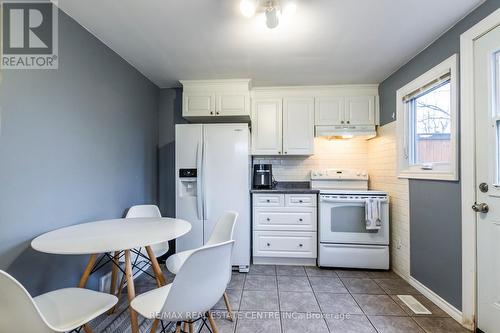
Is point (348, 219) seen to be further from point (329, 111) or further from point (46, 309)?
point (46, 309)

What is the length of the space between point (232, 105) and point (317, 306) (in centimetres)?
230

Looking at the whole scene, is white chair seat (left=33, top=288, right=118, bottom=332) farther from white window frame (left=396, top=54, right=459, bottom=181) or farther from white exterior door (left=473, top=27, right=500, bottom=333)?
white window frame (left=396, top=54, right=459, bottom=181)

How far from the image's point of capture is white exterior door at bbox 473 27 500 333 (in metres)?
1.57

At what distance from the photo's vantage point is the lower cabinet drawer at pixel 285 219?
298cm

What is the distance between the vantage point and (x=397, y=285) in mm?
2486

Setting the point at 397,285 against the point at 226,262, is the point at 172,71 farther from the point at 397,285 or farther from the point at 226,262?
the point at 397,285

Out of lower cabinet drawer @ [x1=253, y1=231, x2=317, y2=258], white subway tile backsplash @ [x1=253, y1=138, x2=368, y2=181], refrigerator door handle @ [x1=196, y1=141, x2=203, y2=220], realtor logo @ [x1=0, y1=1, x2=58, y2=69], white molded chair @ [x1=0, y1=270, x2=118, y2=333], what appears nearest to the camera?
white molded chair @ [x1=0, y1=270, x2=118, y2=333]

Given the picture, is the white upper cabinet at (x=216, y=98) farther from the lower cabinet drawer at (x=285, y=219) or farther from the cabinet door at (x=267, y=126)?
the lower cabinet drawer at (x=285, y=219)

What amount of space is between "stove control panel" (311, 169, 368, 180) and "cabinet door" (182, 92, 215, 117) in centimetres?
165

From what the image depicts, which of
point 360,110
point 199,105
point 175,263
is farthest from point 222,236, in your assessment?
point 360,110

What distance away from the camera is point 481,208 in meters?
1.65

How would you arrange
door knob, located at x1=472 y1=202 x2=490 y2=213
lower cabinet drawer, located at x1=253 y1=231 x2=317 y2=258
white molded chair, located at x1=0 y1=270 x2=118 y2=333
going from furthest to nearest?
1. lower cabinet drawer, located at x1=253 y1=231 x2=317 y2=258
2. door knob, located at x1=472 y1=202 x2=490 y2=213
3. white molded chair, located at x1=0 y1=270 x2=118 y2=333

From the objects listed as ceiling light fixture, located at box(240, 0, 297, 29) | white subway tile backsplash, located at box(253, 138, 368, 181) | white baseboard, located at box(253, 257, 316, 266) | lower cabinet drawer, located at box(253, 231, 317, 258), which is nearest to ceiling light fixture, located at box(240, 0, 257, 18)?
ceiling light fixture, located at box(240, 0, 297, 29)

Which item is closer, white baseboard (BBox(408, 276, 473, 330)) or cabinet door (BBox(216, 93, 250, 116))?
white baseboard (BBox(408, 276, 473, 330))
